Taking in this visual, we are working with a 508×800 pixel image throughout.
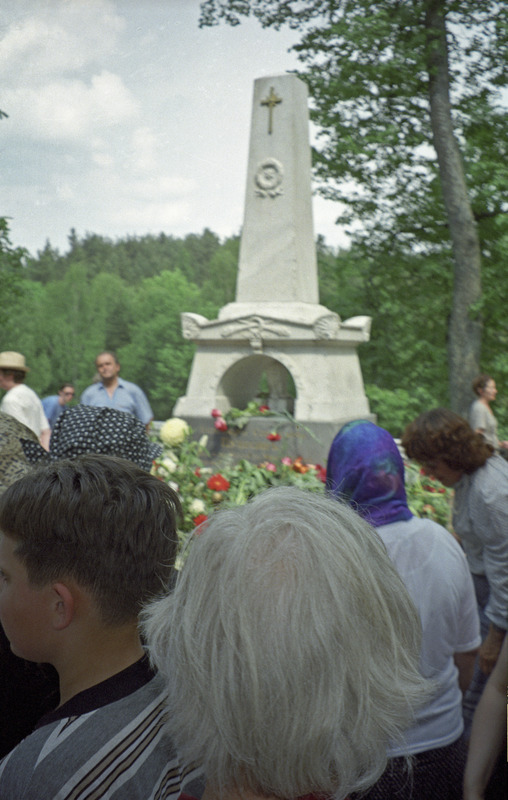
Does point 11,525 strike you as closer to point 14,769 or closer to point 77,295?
point 14,769

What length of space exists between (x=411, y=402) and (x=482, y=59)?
6.20m

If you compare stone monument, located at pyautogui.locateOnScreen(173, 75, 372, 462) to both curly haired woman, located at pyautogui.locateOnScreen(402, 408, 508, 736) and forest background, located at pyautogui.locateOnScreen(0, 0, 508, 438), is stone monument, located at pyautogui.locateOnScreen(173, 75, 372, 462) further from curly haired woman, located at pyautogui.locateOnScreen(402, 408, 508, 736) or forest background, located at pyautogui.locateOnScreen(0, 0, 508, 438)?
curly haired woman, located at pyautogui.locateOnScreen(402, 408, 508, 736)

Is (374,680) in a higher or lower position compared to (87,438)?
lower

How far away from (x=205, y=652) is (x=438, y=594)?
1.16 meters

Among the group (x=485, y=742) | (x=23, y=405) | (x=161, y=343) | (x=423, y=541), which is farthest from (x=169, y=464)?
(x=161, y=343)

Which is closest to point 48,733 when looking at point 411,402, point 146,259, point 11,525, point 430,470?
point 11,525

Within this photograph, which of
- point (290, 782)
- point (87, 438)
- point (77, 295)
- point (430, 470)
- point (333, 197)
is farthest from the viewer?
point (77, 295)

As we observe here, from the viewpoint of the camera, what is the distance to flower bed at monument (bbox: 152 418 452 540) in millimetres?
4695

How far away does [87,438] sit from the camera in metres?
2.11

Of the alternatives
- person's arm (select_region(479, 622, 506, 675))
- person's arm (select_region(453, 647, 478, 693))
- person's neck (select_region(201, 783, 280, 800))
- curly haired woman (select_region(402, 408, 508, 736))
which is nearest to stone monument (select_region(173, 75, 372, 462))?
curly haired woman (select_region(402, 408, 508, 736))

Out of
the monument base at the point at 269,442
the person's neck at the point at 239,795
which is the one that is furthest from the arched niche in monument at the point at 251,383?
the person's neck at the point at 239,795

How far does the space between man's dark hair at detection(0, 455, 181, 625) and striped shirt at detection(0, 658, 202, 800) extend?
148 millimetres

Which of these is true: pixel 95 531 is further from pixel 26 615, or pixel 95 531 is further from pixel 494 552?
pixel 494 552

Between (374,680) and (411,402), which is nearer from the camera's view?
(374,680)
